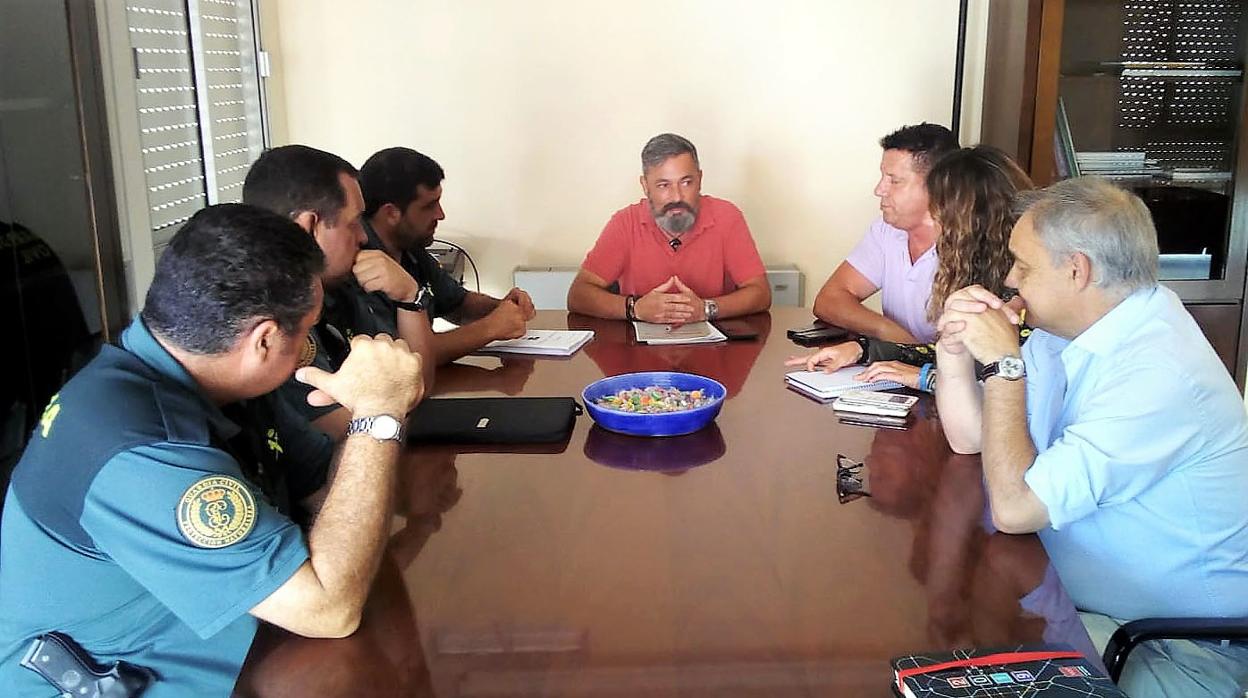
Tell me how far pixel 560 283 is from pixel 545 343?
4.32 feet

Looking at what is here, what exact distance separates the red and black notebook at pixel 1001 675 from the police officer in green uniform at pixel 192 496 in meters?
0.61

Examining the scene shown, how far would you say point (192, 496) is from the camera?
45.6 inches

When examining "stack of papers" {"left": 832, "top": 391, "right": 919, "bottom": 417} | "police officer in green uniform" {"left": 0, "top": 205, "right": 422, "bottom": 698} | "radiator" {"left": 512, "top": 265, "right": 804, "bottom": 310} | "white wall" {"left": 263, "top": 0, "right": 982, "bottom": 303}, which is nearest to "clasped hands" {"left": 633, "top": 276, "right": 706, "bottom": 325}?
"stack of papers" {"left": 832, "top": 391, "right": 919, "bottom": 417}

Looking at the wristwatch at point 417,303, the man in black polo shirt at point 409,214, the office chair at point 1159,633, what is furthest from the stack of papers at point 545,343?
the office chair at point 1159,633

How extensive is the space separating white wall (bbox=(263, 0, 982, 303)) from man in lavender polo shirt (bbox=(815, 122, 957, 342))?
1.10 meters

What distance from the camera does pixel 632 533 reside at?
144 cm

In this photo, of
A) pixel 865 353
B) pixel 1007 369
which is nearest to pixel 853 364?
pixel 865 353

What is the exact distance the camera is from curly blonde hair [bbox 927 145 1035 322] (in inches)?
83.4

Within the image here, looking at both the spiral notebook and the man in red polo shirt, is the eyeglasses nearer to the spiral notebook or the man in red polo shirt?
the spiral notebook

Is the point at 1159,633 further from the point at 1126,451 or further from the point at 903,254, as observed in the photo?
the point at 903,254

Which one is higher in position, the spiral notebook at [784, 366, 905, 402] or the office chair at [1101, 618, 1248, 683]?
the spiral notebook at [784, 366, 905, 402]

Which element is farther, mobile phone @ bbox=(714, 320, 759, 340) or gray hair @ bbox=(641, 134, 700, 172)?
gray hair @ bbox=(641, 134, 700, 172)

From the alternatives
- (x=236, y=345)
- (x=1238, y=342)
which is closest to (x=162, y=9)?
(x=236, y=345)

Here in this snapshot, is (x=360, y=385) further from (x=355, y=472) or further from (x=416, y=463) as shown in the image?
(x=416, y=463)
